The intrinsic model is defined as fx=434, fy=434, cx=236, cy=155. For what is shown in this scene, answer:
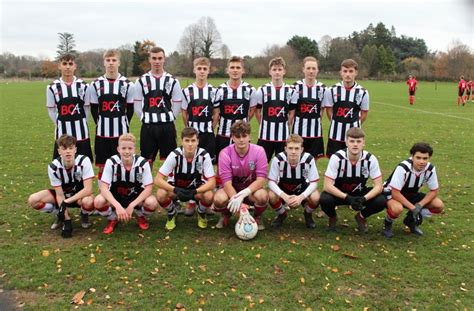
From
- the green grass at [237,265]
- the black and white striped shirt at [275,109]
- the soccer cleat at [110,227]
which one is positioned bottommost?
the green grass at [237,265]

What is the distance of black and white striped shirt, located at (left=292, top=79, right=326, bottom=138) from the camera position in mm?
5758

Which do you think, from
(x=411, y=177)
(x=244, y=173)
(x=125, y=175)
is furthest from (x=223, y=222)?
(x=411, y=177)

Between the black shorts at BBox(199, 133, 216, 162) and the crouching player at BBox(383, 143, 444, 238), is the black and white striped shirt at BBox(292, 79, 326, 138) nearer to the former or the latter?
the black shorts at BBox(199, 133, 216, 162)

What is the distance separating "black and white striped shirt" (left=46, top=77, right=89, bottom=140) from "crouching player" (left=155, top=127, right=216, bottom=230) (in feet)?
4.76

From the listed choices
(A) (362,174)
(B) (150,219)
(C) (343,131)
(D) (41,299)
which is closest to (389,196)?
(A) (362,174)

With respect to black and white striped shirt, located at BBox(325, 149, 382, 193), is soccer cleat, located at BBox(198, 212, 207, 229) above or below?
below

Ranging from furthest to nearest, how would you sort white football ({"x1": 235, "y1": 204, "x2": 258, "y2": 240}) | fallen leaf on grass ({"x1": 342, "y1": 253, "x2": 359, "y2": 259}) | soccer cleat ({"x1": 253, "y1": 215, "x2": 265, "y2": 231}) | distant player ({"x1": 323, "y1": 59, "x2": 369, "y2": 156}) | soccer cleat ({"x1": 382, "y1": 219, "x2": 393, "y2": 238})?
distant player ({"x1": 323, "y1": 59, "x2": 369, "y2": 156}), soccer cleat ({"x1": 253, "y1": 215, "x2": 265, "y2": 231}), soccer cleat ({"x1": 382, "y1": 219, "x2": 393, "y2": 238}), white football ({"x1": 235, "y1": 204, "x2": 258, "y2": 240}), fallen leaf on grass ({"x1": 342, "y1": 253, "x2": 359, "y2": 259})

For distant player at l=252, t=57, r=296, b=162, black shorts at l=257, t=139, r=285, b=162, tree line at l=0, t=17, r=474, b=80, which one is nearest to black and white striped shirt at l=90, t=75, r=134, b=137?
distant player at l=252, t=57, r=296, b=162

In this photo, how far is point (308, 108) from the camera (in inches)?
227

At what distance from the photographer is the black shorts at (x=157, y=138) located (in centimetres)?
568

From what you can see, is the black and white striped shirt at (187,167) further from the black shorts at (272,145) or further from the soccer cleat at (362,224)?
the soccer cleat at (362,224)

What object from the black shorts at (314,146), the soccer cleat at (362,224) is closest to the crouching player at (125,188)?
the black shorts at (314,146)

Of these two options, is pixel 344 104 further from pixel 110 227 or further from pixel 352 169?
pixel 110 227

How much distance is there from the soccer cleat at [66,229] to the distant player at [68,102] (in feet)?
3.47
